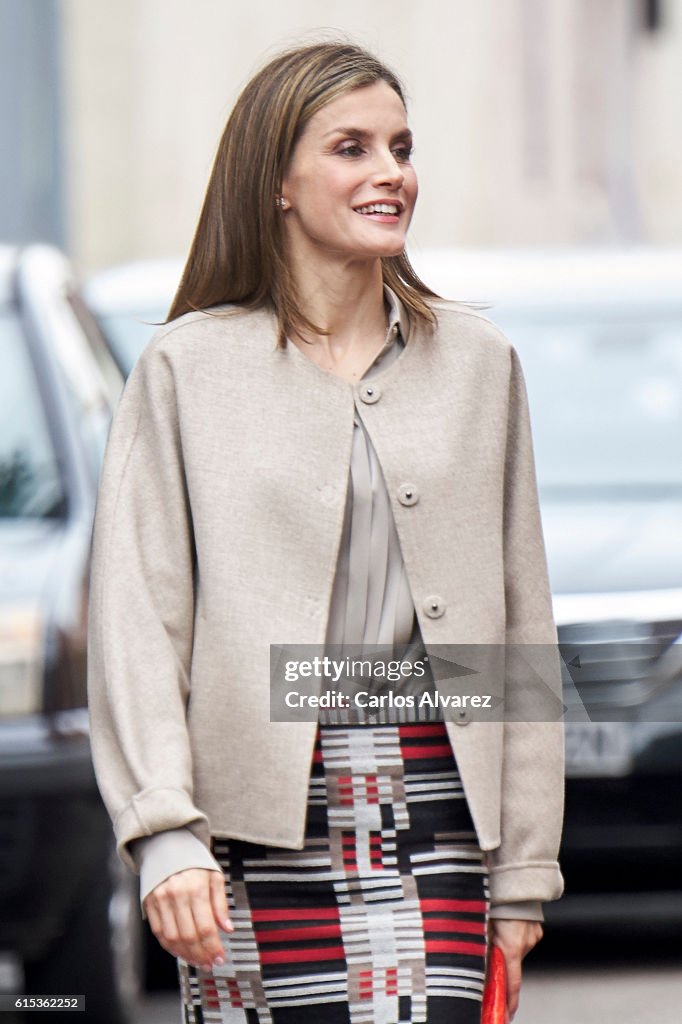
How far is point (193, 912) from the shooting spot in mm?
2484

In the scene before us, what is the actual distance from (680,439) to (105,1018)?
214cm

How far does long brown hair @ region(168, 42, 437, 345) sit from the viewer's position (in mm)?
2748

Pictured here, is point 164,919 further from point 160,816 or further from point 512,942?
point 512,942

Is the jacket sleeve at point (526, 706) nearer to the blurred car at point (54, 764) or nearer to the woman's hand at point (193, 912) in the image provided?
the woman's hand at point (193, 912)

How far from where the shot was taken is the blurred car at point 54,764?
14.7 ft

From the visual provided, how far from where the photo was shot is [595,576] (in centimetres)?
508

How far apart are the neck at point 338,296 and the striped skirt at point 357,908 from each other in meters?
0.53

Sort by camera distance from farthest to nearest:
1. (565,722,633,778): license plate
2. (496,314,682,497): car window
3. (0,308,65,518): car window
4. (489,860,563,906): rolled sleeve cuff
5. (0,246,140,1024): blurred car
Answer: (496,314,682,497): car window
(565,722,633,778): license plate
(0,308,65,518): car window
(0,246,140,1024): blurred car
(489,860,563,906): rolled sleeve cuff

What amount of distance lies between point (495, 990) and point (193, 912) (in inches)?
17.1

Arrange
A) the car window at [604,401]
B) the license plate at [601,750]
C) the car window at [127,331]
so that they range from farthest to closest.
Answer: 1. the car window at [127,331]
2. the car window at [604,401]
3. the license plate at [601,750]

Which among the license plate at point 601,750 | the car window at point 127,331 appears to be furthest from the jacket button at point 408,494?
the car window at point 127,331

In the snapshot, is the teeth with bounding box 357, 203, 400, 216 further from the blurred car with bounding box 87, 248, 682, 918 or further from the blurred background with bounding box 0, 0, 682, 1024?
the blurred car with bounding box 87, 248, 682, 918

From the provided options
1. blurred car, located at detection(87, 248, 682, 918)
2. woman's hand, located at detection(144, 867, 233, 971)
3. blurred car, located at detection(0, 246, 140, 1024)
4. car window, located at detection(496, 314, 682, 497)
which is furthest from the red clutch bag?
car window, located at detection(496, 314, 682, 497)

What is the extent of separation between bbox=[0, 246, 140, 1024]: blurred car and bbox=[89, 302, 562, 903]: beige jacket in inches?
73.0
